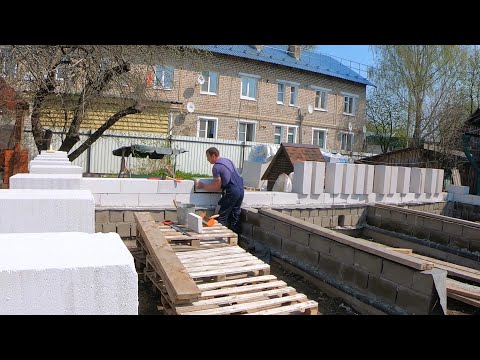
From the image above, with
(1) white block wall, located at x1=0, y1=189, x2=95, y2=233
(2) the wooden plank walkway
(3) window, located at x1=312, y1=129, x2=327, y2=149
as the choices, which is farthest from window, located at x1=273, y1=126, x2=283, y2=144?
(1) white block wall, located at x1=0, y1=189, x2=95, y2=233

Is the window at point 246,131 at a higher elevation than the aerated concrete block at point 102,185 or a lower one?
higher

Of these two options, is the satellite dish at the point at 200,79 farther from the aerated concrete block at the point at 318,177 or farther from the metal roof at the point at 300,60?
the aerated concrete block at the point at 318,177

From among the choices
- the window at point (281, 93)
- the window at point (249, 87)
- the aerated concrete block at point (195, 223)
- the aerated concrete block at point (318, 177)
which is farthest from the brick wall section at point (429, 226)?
the window at point (281, 93)

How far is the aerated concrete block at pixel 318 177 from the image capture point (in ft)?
30.8

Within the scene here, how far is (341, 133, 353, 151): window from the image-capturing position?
31.5 metres

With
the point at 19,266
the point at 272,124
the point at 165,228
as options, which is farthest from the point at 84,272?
the point at 272,124

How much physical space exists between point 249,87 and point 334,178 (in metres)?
17.7

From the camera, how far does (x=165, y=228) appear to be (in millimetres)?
7074

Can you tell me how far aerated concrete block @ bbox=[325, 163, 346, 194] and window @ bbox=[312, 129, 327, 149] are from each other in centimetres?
2044

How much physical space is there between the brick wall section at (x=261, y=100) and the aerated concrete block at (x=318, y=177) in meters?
13.7

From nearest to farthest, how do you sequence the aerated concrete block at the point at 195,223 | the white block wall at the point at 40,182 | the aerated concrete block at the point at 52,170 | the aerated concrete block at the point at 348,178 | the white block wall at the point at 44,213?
the white block wall at the point at 44,213 < the white block wall at the point at 40,182 < the aerated concrete block at the point at 52,170 < the aerated concrete block at the point at 195,223 < the aerated concrete block at the point at 348,178

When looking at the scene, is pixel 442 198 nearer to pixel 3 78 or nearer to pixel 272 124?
pixel 3 78
